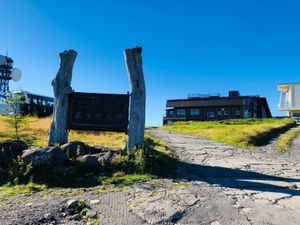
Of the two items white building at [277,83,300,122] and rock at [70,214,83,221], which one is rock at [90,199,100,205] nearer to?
rock at [70,214,83,221]

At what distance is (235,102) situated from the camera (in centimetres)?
4856

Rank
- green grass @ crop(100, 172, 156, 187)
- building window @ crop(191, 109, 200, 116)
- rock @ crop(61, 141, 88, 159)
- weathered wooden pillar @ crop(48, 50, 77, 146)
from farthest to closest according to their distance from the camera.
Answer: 1. building window @ crop(191, 109, 200, 116)
2. weathered wooden pillar @ crop(48, 50, 77, 146)
3. rock @ crop(61, 141, 88, 159)
4. green grass @ crop(100, 172, 156, 187)

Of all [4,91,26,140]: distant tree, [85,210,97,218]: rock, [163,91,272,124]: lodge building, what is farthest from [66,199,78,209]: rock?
[163,91,272,124]: lodge building

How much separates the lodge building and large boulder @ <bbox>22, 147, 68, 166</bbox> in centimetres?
4439

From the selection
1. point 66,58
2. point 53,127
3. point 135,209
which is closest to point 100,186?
point 135,209

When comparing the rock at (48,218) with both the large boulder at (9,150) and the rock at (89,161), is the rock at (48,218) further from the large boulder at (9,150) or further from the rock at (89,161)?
the large boulder at (9,150)

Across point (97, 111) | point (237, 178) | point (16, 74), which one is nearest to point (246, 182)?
point (237, 178)

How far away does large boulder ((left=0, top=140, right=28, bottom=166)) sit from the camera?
22.9ft

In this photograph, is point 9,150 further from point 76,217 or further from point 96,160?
point 76,217

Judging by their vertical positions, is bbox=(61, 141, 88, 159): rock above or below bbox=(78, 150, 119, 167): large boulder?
above

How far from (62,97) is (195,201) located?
5876 millimetres

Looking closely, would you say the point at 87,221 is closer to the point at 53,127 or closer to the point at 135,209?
the point at 135,209

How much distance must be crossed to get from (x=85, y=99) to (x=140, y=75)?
204 centimetres

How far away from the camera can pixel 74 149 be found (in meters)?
7.80
